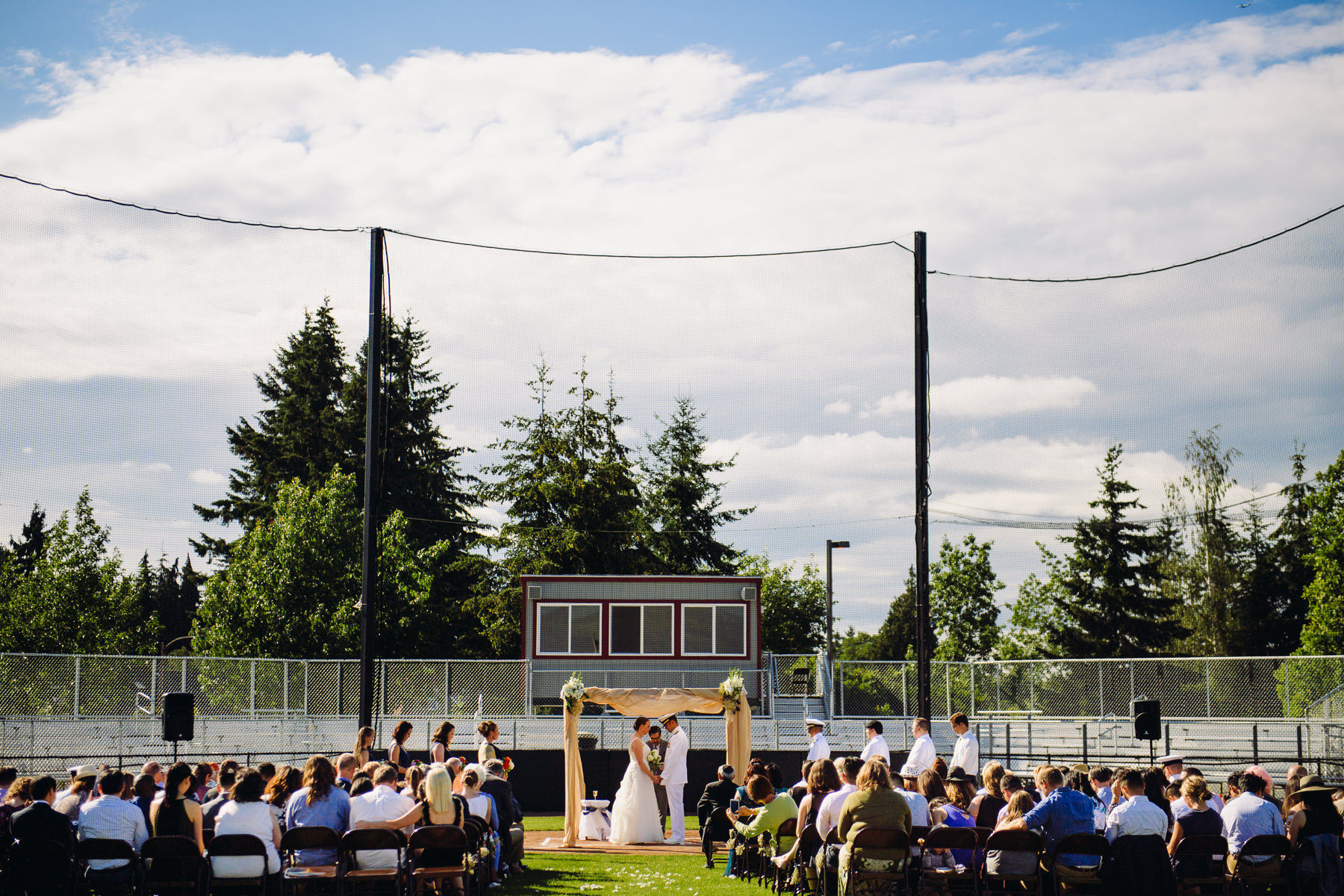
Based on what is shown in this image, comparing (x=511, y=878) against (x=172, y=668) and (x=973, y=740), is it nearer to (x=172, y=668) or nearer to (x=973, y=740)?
(x=973, y=740)

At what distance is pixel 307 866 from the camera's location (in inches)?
365

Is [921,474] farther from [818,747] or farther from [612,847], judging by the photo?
[612,847]

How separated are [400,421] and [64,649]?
62.3 feet

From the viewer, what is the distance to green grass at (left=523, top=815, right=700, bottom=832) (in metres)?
19.7

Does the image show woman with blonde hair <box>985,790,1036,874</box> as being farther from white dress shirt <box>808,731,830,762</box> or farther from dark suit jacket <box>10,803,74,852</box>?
white dress shirt <box>808,731,830,762</box>

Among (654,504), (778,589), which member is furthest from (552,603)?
(778,589)

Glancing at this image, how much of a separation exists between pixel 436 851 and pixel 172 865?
2029 mm

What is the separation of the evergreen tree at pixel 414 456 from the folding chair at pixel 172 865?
40854mm

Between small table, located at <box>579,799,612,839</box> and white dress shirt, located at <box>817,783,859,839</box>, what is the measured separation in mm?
7562

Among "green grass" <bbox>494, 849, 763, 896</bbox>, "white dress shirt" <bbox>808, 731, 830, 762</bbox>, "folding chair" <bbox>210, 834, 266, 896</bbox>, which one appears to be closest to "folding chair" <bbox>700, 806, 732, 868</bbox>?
"green grass" <bbox>494, 849, 763, 896</bbox>

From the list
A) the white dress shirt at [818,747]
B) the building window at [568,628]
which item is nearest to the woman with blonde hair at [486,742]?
the white dress shirt at [818,747]

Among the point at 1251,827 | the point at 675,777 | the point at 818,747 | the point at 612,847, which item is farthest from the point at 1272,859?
the point at 675,777

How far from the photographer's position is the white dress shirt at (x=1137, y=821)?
28.9 ft

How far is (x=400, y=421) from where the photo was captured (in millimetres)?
51969
